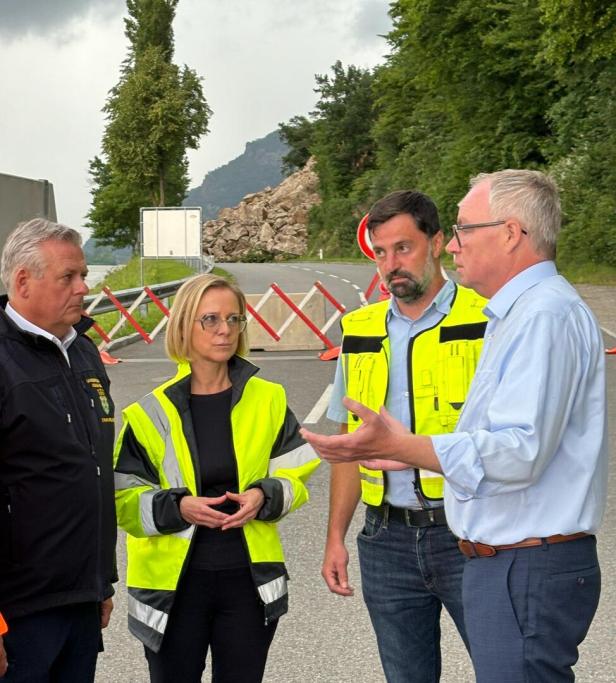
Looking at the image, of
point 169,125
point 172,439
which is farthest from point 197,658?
point 169,125

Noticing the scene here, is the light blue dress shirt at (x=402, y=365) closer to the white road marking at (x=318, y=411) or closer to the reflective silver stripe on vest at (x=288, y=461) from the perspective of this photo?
the reflective silver stripe on vest at (x=288, y=461)

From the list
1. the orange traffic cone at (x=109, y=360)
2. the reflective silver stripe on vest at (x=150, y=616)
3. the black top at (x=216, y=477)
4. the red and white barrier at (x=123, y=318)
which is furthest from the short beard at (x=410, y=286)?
the red and white barrier at (x=123, y=318)

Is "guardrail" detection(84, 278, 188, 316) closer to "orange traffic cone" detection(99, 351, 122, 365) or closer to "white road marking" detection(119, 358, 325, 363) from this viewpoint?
"orange traffic cone" detection(99, 351, 122, 365)

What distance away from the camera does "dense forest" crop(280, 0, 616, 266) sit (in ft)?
101

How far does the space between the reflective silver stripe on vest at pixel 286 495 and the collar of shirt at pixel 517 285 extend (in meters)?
1.12

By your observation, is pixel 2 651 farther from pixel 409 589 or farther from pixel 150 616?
pixel 409 589

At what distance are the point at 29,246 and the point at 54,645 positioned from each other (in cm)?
114

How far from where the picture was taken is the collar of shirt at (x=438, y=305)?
3.58 m

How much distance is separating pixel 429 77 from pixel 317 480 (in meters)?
38.9

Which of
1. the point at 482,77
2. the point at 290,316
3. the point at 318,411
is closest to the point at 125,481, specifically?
the point at 318,411

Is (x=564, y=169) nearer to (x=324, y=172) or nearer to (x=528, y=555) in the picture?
(x=528, y=555)

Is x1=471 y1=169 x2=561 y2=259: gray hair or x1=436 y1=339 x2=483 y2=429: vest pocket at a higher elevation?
x1=471 y1=169 x2=561 y2=259: gray hair

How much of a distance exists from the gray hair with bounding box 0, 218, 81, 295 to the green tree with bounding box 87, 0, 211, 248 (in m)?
61.9

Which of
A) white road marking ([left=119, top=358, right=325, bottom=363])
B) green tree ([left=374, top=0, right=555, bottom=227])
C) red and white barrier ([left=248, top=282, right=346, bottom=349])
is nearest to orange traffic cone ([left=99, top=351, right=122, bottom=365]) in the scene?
white road marking ([left=119, top=358, right=325, bottom=363])
